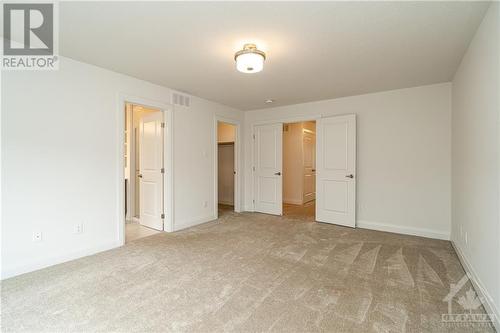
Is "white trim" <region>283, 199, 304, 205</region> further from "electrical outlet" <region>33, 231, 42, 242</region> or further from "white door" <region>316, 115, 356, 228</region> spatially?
"electrical outlet" <region>33, 231, 42, 242</region>

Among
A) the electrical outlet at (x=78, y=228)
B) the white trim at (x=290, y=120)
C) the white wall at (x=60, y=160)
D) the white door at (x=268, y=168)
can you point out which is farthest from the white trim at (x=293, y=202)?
the electrical outlet at (x=78, y=228)

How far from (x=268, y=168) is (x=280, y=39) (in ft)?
11.4

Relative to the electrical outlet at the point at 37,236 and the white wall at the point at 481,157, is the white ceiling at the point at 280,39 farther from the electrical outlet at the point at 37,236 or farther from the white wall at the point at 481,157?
the electrical outlet at the point at 37,236

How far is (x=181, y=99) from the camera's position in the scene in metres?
4.29

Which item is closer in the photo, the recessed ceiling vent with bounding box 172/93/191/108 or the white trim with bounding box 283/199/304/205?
the recessed ceiling vent with bounding box 172/93/191/108

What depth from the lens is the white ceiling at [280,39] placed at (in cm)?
197

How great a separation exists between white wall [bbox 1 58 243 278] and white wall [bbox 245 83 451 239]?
3810mm

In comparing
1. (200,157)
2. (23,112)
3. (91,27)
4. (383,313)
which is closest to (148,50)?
(91,27)

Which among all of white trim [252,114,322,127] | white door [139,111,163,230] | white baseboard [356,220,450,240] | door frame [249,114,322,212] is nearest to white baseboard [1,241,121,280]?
white door [139,111,163,230]

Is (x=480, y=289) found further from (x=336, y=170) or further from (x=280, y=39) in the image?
(x=280, y=39)

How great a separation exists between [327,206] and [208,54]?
3502mm

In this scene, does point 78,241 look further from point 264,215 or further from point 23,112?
point 264,215

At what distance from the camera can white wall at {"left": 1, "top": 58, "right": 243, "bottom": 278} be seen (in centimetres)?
248

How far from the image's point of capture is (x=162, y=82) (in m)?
3.77
